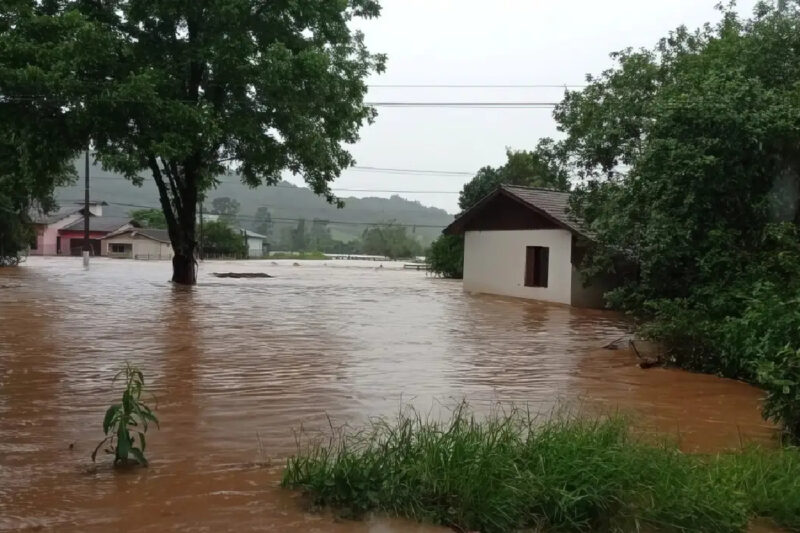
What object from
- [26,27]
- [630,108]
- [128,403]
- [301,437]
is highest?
[26,27]

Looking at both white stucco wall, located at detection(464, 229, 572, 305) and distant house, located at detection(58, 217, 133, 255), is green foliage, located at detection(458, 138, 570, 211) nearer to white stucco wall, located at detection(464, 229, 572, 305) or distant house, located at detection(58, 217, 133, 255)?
white stucco wall, located at detection(464, 229, 572, 305)

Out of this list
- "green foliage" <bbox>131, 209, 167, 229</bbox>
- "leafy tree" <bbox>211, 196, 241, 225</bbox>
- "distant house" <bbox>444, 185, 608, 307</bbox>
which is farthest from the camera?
"leafy tree" <bbox>211, 196, 241, 225</bbox>

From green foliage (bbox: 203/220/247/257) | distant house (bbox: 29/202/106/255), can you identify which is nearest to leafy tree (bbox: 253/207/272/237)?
distant house (bbox: 29/202/106/255)

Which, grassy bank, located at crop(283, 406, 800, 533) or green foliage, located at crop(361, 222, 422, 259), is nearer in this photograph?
grassy bank, located at crop(283, 406, 800, 533)

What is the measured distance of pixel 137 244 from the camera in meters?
73.6

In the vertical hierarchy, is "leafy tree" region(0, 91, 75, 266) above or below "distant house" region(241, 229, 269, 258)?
above

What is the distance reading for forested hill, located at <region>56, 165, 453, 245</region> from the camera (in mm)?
132000

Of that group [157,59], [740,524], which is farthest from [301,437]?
[157,59]

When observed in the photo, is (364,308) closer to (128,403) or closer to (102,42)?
(102,42)

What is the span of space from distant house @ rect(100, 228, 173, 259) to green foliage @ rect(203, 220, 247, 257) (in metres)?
3.95

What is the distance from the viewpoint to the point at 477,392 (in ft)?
28.8

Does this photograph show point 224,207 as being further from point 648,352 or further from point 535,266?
point 648,352

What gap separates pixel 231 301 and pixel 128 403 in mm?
16688

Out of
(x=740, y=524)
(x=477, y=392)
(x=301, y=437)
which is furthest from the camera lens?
(x=477, y=392)
